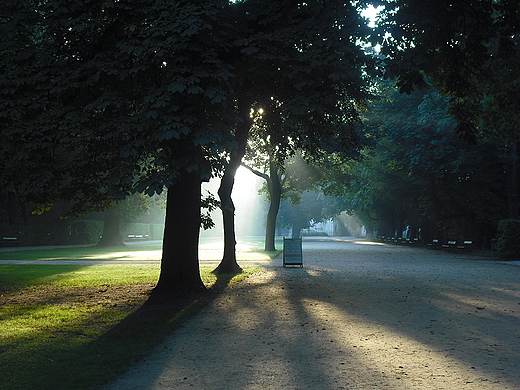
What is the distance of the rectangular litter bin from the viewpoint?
20375 millimetres

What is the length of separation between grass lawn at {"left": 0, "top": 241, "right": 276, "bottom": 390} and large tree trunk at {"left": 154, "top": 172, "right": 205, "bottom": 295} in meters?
0.57

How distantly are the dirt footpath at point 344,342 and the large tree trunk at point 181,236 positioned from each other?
1.20 meters

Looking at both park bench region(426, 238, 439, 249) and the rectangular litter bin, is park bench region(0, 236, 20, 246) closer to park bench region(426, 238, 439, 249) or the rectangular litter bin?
the rectangular litter bin

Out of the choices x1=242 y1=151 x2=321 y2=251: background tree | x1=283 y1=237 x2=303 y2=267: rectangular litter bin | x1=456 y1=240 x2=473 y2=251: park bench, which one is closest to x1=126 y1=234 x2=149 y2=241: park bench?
x1=242 y1=151 x2=321 y2=251: background tree

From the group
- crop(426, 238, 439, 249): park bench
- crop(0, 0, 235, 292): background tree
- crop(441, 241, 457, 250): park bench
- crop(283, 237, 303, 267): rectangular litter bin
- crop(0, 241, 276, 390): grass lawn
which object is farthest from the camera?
crop(426, 238, 439, 249): park bench

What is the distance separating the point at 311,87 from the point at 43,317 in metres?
6.62

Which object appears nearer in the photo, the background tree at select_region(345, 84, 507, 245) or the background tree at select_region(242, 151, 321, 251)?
the background tree at select_region(345, 84, 507, 245)

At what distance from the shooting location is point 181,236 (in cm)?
1188

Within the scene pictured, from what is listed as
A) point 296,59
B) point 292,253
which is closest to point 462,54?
point 296,59

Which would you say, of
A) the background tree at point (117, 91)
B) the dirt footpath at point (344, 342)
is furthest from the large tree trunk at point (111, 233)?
the background tree at point (117, 91)

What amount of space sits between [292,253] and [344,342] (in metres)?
13.7

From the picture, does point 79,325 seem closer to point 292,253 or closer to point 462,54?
point 462,54

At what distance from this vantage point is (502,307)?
9.80 metres

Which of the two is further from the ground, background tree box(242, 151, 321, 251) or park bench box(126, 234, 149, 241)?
background tree box(242, 151, 321, 251)
